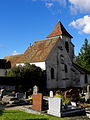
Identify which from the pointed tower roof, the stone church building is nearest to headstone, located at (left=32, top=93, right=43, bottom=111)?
the stone church building

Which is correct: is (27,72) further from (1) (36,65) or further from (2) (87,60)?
(2) (87,60)

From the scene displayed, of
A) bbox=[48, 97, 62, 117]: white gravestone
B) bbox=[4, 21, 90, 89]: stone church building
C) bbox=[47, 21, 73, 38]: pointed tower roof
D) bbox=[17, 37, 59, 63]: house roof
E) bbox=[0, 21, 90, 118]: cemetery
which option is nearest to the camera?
bbox=[48, 97, 62, 117]: white gravestone

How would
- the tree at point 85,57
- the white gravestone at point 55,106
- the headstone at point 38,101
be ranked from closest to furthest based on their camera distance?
the white gravestone at point 55,106, the headstone at point 38,101, the tree at point 85,57

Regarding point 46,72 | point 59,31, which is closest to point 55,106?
point 46,72

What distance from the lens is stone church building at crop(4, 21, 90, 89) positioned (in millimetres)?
35656

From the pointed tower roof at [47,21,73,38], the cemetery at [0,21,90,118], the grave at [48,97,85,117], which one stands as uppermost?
the pointed tower roof at [47,21,73,38]

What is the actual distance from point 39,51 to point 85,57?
58.7ft

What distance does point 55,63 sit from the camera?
36.8 meters

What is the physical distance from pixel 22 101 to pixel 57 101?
685cm

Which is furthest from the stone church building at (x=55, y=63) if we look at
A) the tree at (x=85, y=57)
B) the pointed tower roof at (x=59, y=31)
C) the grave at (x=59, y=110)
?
the grave at (x=59, y=110)

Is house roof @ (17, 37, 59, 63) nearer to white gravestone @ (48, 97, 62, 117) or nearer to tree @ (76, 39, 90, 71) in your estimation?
tree @ (76, 39, 90, 71)

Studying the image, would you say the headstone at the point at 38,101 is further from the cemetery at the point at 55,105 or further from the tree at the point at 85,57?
the tree at the point at 85,57

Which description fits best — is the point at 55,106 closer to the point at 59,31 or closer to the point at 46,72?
the point at 46,72

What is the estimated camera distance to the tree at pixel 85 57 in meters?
51.2
